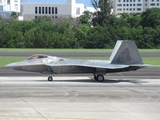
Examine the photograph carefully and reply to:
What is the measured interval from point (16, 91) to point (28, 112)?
24.2 ft

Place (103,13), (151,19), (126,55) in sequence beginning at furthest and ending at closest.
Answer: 1. (103,13)
2. (151,19)
3. (126,55)

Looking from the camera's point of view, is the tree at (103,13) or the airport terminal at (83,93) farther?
the tree at (103,13)

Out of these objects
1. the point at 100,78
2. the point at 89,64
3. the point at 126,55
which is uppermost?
the point at 126,55

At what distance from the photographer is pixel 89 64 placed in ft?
110

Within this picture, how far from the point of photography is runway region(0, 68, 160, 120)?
60.7 feet

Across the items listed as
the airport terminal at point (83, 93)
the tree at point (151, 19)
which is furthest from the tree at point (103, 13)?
the airport terminal at point (83, 93)

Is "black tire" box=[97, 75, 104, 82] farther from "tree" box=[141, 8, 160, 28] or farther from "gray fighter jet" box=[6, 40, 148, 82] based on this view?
"tree" box=[141, 8, 160, 28]

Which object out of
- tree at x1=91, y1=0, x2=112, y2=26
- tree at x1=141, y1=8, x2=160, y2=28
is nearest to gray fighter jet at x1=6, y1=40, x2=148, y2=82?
tree at x1=141, y1=8, x2=160, y2=28

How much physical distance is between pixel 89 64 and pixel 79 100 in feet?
35.5

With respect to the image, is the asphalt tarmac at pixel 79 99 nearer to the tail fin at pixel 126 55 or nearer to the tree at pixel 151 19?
the tail fin at pixel 126 55

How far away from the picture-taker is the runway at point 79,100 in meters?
18.5

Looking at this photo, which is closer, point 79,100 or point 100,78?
point 79,100

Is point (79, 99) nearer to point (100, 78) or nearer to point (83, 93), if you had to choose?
point (83, 93)

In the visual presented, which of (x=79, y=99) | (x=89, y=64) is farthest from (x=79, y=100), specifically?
(x=89, y=64)
